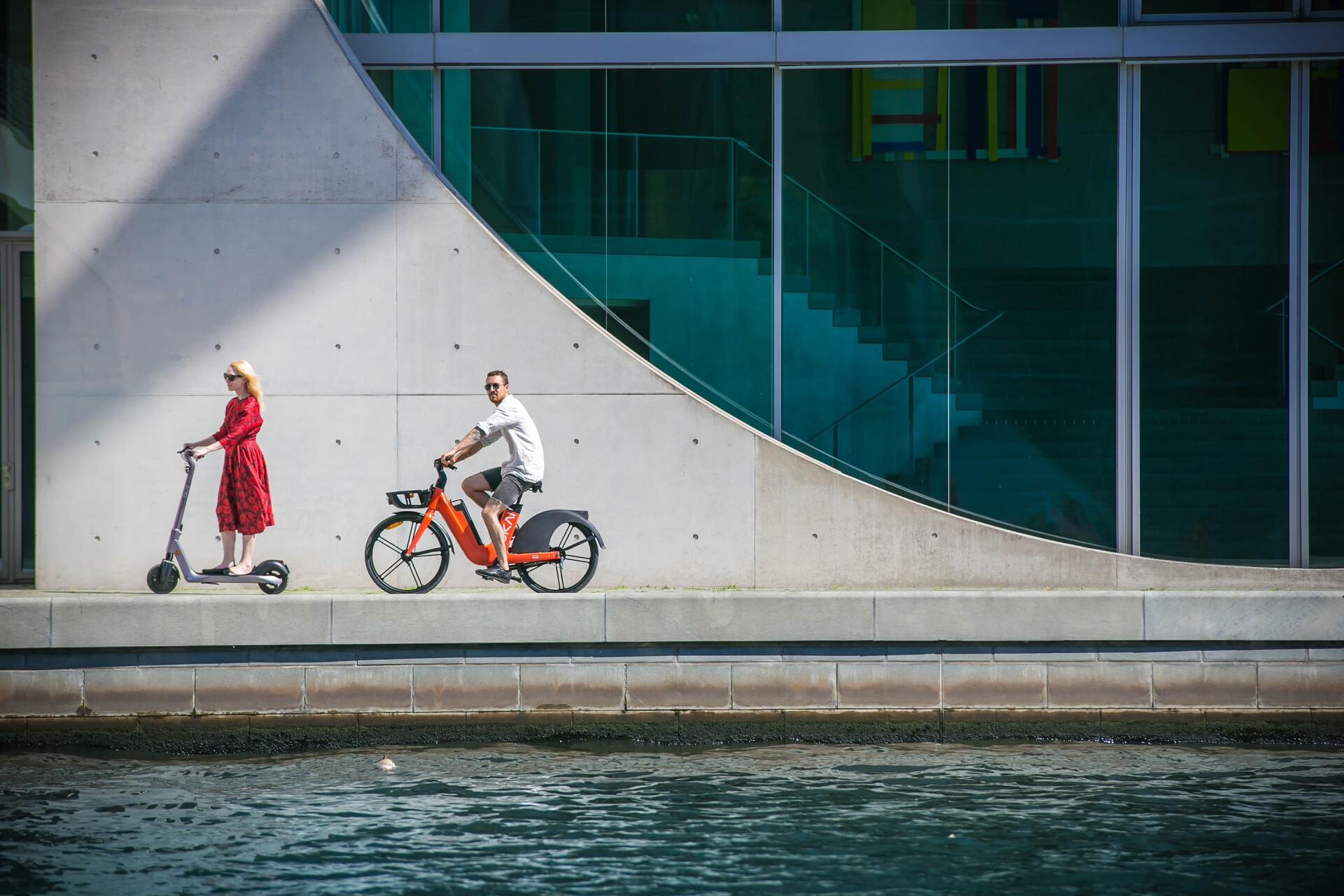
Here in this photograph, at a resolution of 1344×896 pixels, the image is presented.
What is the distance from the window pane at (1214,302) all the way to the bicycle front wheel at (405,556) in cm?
615

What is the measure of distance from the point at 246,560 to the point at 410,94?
4.42m

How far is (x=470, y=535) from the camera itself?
10.3 metres

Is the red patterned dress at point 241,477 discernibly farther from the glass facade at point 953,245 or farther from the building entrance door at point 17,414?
the glass facade at point 953,245

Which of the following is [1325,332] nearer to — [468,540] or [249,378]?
[468,540]

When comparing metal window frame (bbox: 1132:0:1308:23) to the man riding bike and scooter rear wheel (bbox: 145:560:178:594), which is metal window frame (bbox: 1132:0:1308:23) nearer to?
the man riding bike

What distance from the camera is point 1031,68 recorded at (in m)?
11.8

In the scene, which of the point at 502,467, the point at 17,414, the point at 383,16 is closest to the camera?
the point at 502,467

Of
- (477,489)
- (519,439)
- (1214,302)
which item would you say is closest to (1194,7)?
(1214,302)

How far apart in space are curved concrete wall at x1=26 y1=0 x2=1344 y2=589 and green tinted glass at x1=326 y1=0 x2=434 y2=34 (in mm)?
896

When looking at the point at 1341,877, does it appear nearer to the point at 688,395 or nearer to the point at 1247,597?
the point at 1247,597

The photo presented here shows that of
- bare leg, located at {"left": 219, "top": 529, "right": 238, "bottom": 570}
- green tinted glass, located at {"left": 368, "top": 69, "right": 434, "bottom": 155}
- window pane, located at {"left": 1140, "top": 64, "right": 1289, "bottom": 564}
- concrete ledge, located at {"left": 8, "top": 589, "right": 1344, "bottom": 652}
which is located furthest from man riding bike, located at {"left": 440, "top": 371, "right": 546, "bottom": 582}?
window pane, located at {"left": 1140, "top": 64, "right": 1289, "bottom": 564}

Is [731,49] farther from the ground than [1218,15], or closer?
closer

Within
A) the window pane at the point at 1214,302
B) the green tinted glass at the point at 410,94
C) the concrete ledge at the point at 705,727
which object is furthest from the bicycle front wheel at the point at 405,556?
the window pane at the point at 1214,302

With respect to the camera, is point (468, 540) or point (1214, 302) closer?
point (468, 540)
